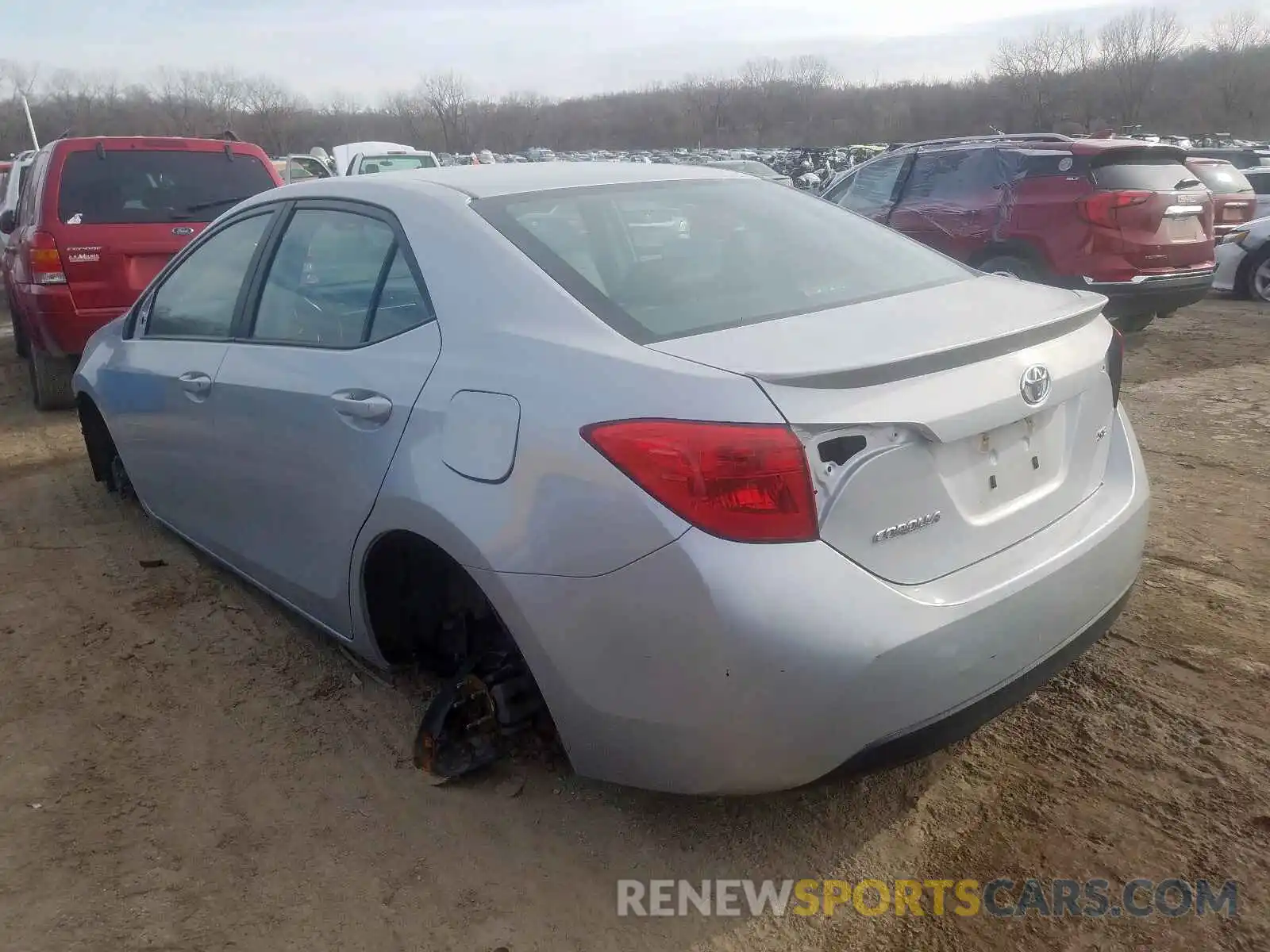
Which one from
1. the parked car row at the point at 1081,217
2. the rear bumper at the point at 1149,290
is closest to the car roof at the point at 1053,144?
the parked car row at the point at 1081,217

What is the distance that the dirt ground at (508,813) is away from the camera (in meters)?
2.17

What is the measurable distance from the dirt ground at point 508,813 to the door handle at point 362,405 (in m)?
0.98

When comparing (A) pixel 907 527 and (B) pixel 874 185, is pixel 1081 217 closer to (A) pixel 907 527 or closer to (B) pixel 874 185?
(B) pixel 874 185

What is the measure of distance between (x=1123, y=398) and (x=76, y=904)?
20.2 feet

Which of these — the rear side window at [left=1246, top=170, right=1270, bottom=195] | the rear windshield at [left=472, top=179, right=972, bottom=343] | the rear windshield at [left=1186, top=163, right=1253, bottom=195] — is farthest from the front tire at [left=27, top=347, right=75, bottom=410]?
the rear side window at [left=1246, top=170, right=1270, bottom=195]

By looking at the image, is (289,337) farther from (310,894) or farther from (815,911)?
(815,911)

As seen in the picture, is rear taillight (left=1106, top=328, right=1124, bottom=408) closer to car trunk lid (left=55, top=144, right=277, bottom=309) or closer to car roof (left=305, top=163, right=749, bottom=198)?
car roof (left=305, top=163, right=749, bottom=198)

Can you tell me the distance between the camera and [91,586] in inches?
158

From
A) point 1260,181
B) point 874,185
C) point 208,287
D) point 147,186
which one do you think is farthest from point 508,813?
point 1260,181

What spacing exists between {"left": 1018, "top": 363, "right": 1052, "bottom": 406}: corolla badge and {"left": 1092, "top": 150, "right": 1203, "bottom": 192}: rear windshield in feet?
20.6

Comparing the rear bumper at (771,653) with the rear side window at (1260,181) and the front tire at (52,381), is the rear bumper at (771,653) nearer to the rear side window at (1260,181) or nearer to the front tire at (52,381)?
the front tire at (52,381)

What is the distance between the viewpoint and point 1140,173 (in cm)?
770

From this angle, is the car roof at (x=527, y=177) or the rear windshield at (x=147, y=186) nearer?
the car roof at (x=527, y=177)

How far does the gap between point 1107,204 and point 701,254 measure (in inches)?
238
